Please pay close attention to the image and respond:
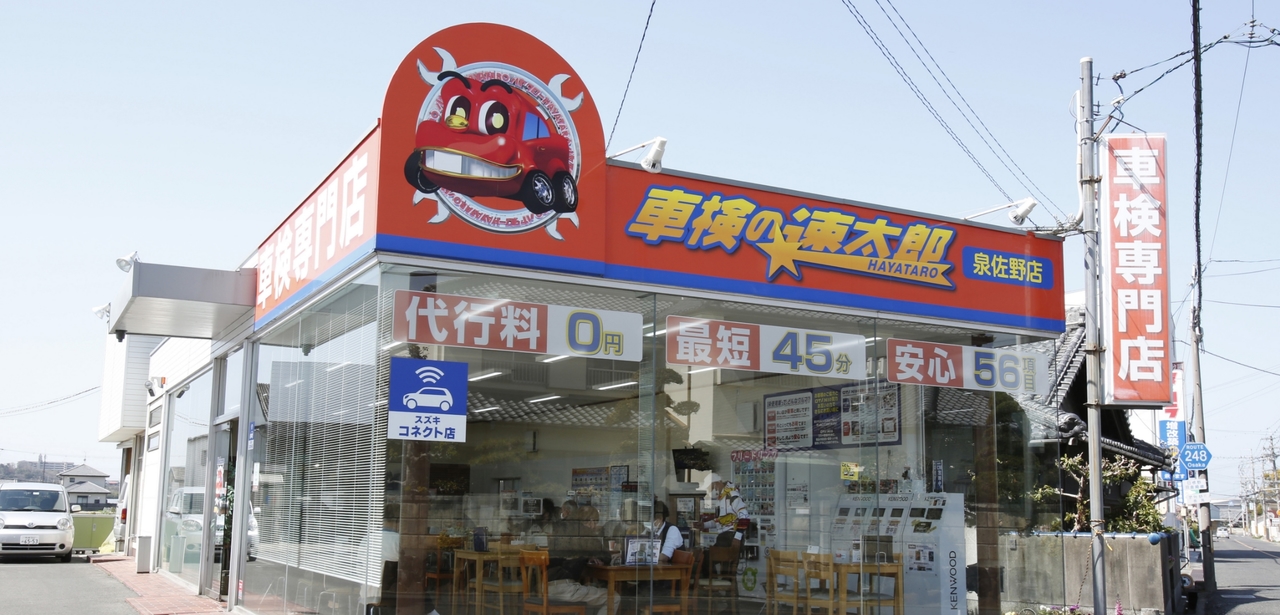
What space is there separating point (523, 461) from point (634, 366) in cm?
137

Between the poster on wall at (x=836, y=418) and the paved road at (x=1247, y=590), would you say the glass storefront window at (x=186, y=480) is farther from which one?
the paved road at (x=1247, y=590)

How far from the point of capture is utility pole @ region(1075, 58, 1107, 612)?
38.1 ft

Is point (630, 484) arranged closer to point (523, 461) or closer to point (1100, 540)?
point (523, 461)

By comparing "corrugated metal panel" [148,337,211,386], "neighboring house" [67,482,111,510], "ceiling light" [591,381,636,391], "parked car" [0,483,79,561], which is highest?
"corrugated metal panel" [148,337,211,386]

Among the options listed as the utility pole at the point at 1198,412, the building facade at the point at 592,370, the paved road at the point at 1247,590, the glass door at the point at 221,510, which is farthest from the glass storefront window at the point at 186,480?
the utility pole at the point at 1198,412

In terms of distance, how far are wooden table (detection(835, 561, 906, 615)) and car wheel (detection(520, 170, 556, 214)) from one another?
4.86m

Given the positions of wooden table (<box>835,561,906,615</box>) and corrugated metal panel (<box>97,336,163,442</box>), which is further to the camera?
corrugated metal panel (<box>97,336,163,442</box>)

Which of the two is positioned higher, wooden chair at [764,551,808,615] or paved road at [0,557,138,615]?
wooden chair at [764,551,808,615]

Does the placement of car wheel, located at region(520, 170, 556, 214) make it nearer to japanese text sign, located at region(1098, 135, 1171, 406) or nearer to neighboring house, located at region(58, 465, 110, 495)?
japanese text sign, located at region(1098, 135, 1171, 406)

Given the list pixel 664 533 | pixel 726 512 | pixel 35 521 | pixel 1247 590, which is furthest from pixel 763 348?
pixel 35 521

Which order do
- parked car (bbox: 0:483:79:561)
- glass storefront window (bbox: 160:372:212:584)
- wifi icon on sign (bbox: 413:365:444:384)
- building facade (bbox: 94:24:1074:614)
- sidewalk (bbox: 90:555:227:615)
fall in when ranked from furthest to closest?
parked car (bbox: 0:483:79:561)
glass storefront window (bbox: 160:372:212:584)
sidewalk (bbox: 90:555:227:615)
building facade (bbox: 94:24:1074:614)
wifi icon on sign (bbox: 413:365:444:384)

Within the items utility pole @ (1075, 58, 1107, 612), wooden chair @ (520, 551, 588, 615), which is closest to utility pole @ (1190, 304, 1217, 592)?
utility pole @ (1075, 58, 1107, 612)

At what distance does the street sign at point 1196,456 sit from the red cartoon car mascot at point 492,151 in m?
15.8

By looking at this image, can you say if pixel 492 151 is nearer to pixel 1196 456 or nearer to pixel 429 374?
pixel 429 374
